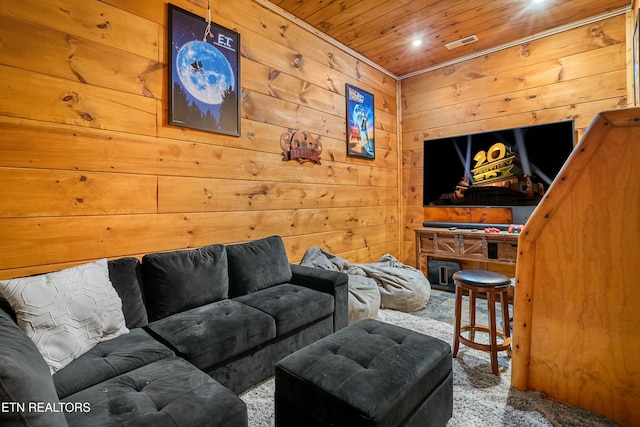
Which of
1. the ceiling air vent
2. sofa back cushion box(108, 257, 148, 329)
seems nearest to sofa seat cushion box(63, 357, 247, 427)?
sofa back cushion box(108, 257, 148, 329)

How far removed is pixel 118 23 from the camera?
204 centimetres

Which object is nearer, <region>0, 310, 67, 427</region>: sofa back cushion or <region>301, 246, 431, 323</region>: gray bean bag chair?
<region>0, 310, 67, 427</region>: sofa back cushion

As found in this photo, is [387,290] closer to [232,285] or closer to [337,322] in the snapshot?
[337,322]

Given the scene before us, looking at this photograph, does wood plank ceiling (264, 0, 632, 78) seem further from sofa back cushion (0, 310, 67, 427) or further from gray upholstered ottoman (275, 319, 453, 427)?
sofa back cushion (0, 310, 67, 427)

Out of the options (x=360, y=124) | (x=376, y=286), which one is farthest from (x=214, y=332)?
(x=360, y=124)

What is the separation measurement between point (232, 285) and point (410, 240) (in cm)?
312

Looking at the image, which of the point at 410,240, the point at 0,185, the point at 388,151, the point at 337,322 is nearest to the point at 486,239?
the point at 410,240

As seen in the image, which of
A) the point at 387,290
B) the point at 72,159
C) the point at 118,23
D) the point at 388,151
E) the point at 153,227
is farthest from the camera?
the point at 388,151

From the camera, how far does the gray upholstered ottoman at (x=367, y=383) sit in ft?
3.80

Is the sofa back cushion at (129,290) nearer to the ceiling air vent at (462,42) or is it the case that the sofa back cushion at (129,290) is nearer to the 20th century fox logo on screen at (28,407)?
the 20th century fox logo on screen at (28,407)

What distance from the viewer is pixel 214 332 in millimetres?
1692

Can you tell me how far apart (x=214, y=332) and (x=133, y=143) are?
1423 millimetres

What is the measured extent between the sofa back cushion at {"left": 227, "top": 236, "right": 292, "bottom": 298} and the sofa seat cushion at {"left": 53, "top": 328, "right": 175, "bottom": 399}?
0.76 metres

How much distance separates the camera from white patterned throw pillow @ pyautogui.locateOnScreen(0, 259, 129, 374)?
132 centimetres
